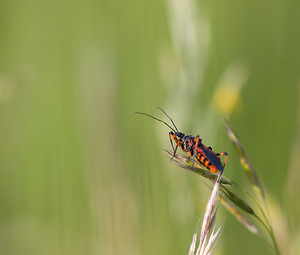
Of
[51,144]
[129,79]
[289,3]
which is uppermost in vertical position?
[289,3]

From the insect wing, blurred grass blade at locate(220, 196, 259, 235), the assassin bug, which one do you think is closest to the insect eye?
the assassin bug

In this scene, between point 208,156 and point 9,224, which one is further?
point 9,224

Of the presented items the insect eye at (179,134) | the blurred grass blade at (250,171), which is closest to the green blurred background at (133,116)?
the insect eye at (179,134)

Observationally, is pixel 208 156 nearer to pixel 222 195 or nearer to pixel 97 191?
pixel 222 195

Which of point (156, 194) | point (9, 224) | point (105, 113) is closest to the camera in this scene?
point (105, 113)

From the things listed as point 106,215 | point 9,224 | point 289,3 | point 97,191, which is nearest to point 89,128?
point 97,191

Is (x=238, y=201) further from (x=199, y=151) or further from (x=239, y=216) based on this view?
(x=199, y=151)

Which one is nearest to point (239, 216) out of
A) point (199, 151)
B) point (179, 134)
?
point (199, 151)

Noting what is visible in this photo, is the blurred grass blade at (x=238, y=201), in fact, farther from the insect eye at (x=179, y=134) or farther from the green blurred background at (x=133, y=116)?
the insect eye at (x=179, y=134)

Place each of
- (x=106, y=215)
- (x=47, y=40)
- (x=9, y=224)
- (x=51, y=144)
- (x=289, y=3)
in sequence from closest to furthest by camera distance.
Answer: (x=106, y=215) → (x=9, y=224) → (x=51, y=144) → (x=289, y=3) → (x=47, y=40)
